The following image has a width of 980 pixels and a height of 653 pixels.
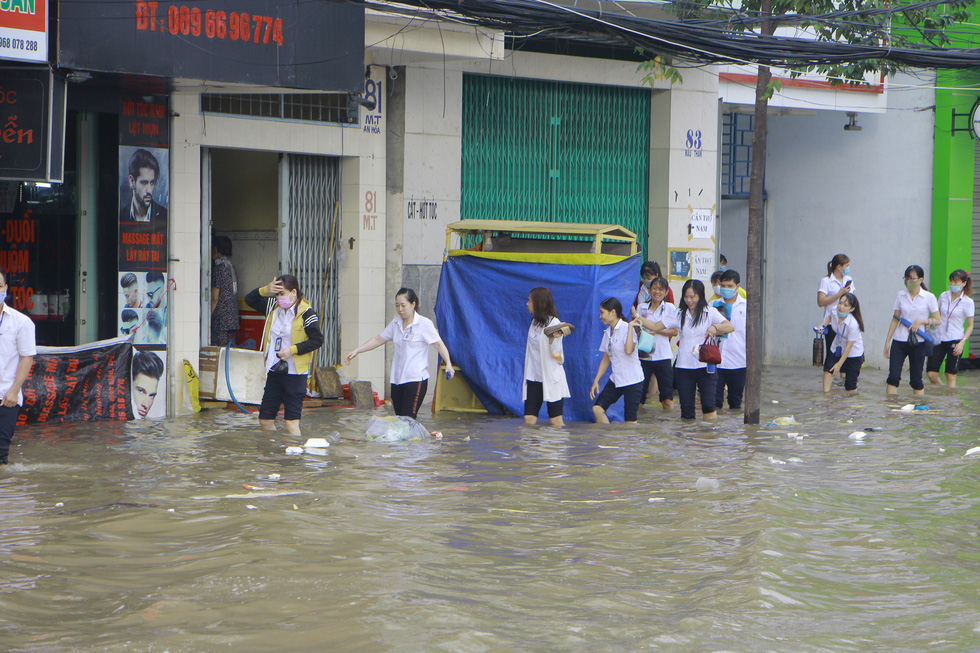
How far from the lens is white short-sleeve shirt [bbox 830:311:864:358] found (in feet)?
45.2

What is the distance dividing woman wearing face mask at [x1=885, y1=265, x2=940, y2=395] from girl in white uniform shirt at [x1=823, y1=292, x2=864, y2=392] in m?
0.51

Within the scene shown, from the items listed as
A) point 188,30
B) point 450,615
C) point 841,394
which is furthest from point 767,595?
point 841,394

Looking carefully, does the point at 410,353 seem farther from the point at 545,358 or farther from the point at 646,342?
the point at 646,342

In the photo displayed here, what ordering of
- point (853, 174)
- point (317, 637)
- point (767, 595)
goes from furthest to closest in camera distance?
point (853, 174)
point (767, 595)
point (317, 637)

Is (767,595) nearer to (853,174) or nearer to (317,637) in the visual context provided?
(317,637)

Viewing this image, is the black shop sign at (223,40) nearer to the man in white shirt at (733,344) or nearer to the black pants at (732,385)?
the man in white shirt at (733,344)

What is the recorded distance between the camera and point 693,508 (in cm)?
725

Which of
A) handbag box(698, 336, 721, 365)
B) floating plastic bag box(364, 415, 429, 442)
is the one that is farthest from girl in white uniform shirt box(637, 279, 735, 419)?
floating plastic bag box(364, 415, 429, 442)

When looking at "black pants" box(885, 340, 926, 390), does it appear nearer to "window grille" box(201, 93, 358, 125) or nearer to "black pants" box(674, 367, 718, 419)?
"black pants" box(674, 367, 718, 419)

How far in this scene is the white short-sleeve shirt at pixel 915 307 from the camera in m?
13.9

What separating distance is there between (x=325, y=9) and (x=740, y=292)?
19.3ft

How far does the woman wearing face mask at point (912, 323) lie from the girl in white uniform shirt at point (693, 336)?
3566 mm

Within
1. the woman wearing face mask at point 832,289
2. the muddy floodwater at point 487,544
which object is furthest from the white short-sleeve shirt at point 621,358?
the woman wearing face mask at point 832,289

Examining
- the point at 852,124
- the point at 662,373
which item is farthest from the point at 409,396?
the point at 852,124
